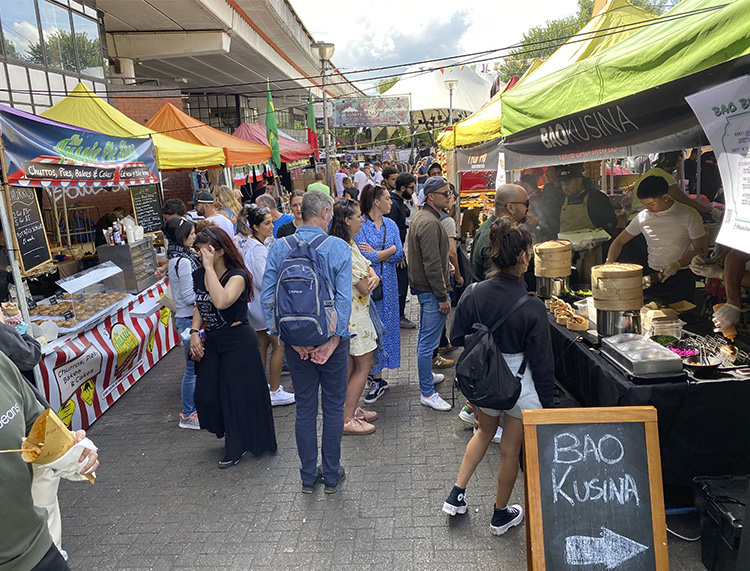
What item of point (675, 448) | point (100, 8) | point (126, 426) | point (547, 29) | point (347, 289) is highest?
point (547, 29)

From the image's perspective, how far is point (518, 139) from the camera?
6.02m

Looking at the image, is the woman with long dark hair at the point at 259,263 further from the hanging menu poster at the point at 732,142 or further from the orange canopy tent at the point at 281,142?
the orange canopy tent at the point at 281,142

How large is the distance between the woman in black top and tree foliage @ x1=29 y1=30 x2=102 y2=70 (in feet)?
30.6

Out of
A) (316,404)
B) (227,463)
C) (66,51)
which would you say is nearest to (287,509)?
(316,404)

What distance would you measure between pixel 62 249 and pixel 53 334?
146 inches

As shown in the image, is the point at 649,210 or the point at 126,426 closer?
the point at 649,210

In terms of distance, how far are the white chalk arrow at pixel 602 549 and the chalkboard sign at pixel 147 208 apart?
8517 mm

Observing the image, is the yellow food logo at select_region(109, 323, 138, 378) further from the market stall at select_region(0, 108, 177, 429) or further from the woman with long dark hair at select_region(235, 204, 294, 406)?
the woman with long dark hair at select_region(235, 204, 294, 406)

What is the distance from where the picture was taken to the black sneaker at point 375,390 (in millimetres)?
5305

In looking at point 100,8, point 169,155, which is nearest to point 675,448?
point 169,155

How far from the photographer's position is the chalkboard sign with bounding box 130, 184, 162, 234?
30.4 ft

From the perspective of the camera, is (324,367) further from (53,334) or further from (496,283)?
(53,334)

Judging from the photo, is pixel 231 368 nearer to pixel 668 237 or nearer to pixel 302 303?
pixel 302 303

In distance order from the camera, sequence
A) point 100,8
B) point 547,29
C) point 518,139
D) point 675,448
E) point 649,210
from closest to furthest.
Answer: point 675,448 → point 649,210 → point 518,139 → point 100,8 → point 547,29
